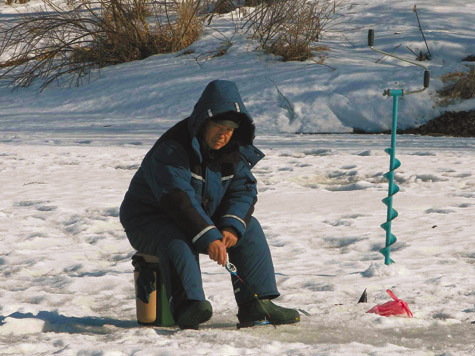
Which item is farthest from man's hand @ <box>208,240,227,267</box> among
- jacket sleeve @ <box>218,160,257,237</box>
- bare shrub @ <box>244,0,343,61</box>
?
bare shrub @ <box>244,0,343,61</box>

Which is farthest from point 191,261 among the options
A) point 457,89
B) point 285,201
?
point 457,89

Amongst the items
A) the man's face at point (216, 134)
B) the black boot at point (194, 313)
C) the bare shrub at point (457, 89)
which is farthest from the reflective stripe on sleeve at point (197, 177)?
the bare shrub at point (457, 89)

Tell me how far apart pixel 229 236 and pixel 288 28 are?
8.56 metres

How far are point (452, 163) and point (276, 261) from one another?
336 cm

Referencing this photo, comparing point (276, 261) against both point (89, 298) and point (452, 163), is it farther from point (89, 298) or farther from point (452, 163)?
point (452, 163)

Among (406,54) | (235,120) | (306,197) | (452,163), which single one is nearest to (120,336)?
(235,120)

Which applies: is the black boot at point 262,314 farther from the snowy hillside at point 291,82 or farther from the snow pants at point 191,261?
the snowy hillside at point 291,82

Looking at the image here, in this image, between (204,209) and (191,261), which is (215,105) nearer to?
(204,209)

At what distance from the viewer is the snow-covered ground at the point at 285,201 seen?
10.5 feet

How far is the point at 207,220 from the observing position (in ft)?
10.3

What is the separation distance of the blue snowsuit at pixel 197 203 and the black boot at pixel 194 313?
0.03 m

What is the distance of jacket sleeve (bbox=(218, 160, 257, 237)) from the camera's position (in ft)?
10.6

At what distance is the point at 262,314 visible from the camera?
3252mm

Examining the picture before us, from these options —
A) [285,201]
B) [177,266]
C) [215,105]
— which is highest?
[215,105]
